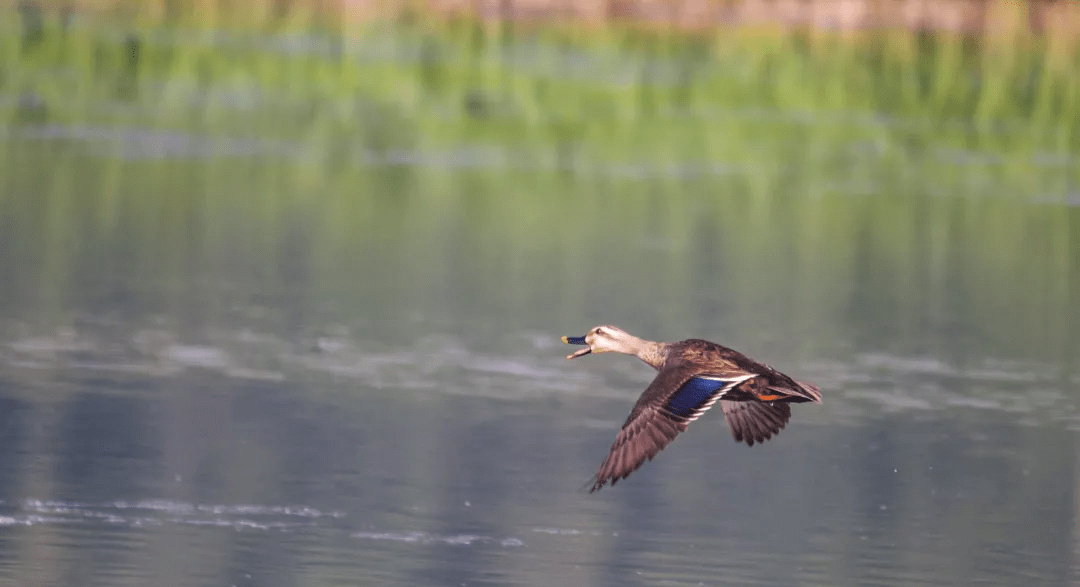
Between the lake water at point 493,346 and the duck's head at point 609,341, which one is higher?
the duck's head at point 609,341

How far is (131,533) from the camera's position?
1084cm

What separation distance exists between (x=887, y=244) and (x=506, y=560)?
10433 mm

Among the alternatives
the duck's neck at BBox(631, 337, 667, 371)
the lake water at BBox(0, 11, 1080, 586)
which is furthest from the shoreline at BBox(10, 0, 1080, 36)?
the duck's neck at BBox(631, 337, 667, 371)

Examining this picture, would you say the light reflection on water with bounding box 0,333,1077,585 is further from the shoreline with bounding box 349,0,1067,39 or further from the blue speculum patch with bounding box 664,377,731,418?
the shoreline with bounding box 349,0,1067,39

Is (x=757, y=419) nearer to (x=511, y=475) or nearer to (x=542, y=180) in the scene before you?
(x=511, y=475)

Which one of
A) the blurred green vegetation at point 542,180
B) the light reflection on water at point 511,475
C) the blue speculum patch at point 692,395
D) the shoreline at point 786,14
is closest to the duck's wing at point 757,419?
the light reflection on water at point 511,475

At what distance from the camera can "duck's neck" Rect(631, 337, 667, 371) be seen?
1080cm

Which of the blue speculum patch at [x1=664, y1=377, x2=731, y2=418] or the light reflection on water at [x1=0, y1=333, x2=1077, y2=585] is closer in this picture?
the blue speculum patch at [x1=664, y1=377, x2=731, y2=418]

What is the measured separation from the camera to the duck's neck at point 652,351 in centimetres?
1080

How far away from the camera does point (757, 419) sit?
10.7m

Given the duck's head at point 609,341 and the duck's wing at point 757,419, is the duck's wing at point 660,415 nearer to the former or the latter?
the duck's wing at point 757,419

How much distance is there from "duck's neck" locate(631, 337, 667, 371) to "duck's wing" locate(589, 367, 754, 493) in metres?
0.66

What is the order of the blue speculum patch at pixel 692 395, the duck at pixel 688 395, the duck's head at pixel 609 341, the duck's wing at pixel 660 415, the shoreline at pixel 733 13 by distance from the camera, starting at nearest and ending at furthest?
the duck's wing at pixel 660 415 → the duck at pixel 688 395 → the blue speculum patch at pixel 692 395 → the duck's head at pixel 609 341 → the shoreline at pixel 733 13

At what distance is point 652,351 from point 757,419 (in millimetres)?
567
